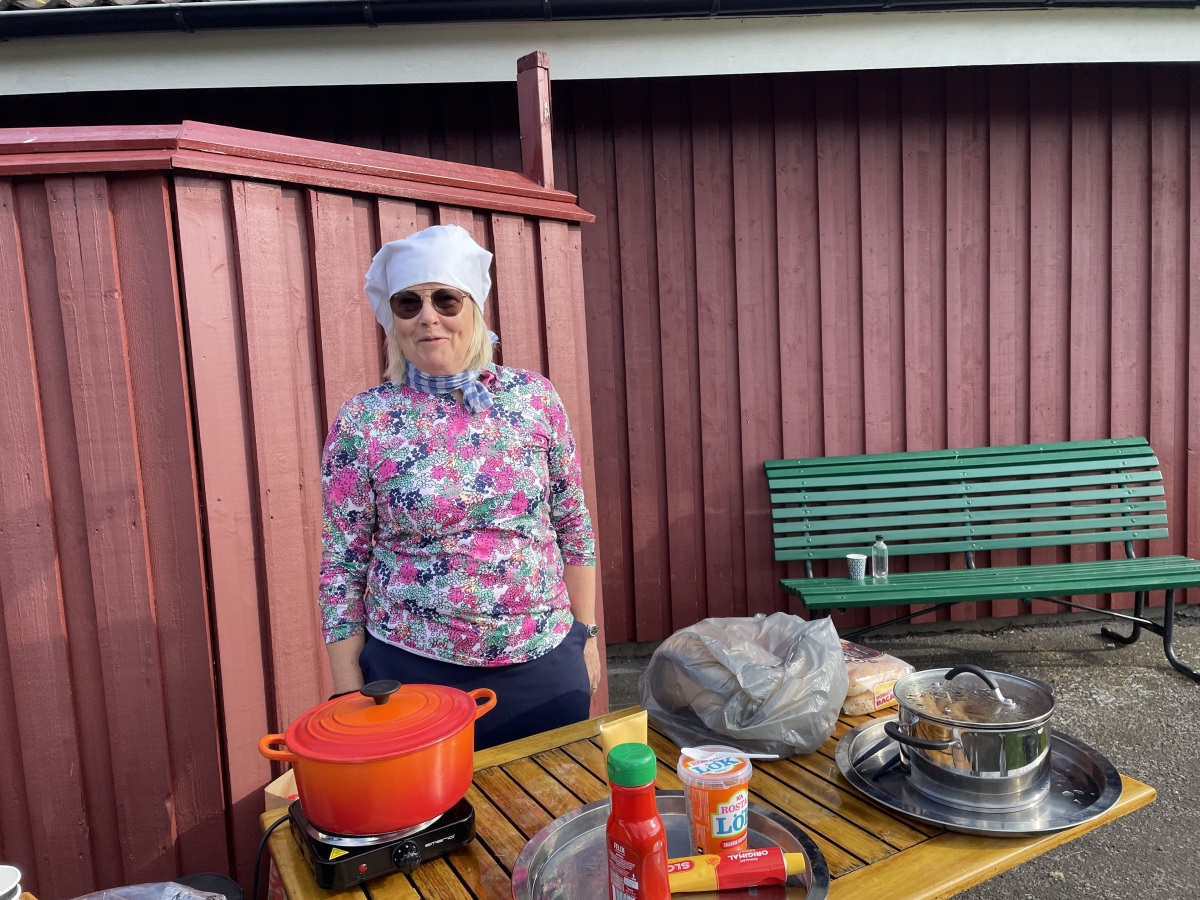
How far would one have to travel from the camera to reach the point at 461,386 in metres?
1.99

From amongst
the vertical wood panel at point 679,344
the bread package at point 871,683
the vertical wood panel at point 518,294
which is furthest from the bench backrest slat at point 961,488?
the bread package at point 871,683

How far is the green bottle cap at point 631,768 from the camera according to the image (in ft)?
3.75

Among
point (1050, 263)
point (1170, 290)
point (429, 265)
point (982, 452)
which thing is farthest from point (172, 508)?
point (1170, 290)

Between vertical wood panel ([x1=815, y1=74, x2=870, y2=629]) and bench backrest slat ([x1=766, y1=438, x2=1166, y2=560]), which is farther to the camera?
bench backrest slat ([x1=766, y1=438, x2=1166, y2=560])

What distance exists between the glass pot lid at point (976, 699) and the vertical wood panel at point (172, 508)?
6.56 feet

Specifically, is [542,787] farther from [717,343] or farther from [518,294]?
[717,343]

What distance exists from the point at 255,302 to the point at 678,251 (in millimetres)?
2796

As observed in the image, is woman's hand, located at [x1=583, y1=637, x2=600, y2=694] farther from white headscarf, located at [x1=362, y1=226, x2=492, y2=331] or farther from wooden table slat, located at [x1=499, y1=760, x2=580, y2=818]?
white headscarf, located at [x1=362, y1=226, x2=492, y2=331]

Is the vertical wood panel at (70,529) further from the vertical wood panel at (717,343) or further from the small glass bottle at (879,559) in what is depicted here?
the small glass bottle at (879,559)

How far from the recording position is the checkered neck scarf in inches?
78.1

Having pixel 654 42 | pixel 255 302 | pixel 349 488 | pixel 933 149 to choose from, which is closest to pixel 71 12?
pixel 255 302

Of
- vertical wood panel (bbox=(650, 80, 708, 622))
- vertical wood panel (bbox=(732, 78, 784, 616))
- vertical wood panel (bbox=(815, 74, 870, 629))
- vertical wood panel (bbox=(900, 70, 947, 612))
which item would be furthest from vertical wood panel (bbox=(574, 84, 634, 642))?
vertical wood panel (bbox=(900, 70, 947, 612))

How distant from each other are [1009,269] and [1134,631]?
2.21m

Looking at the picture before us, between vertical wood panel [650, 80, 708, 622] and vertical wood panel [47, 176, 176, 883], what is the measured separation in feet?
9.91
